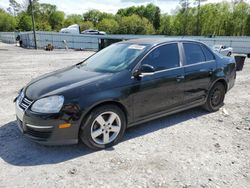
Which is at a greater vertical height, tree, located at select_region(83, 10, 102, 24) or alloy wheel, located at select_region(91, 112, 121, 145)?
tree, located at select_region(83, 10, 102, 24)

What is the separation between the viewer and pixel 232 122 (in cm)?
463

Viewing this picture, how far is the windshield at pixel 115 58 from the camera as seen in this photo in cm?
388

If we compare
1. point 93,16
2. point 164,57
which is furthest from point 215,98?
point 93,16

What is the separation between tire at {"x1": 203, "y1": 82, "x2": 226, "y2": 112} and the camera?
5008mm

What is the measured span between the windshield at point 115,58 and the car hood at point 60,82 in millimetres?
240

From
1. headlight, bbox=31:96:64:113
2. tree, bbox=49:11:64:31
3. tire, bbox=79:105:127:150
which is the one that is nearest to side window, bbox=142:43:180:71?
tire, bbox=79:105:127:150

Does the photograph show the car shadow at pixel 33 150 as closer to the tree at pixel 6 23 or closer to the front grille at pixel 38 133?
the front grille at pixel 38 133

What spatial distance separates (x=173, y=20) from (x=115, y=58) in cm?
7352

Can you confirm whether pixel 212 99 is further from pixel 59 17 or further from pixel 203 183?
pixel 59 17

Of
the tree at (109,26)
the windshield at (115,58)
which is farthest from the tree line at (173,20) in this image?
the windshield at (115,58)

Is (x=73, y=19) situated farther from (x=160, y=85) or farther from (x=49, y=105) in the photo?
(x=49, y=105)

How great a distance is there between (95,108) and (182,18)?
65825 mm

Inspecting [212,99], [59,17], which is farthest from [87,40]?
[59,17]

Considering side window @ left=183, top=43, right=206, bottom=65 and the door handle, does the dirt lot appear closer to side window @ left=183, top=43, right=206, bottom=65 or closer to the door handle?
the door handle
